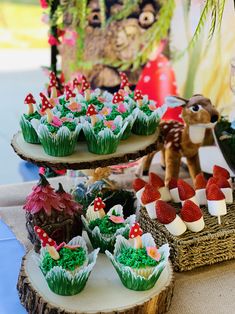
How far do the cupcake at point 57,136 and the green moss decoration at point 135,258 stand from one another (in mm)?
A: 277

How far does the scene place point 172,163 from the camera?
1.87 metres

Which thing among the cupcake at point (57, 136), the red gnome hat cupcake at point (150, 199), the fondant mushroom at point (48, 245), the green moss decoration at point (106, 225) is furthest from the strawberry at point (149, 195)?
the fondant mushroom at point (48, 245)

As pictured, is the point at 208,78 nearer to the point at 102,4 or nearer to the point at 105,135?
the point at 102,4

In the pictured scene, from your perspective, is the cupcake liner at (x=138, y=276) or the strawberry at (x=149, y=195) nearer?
the cupcake liner at (x=138, y=276)

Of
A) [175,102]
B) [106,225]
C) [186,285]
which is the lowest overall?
[186,285]

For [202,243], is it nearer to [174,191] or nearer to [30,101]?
[174,191]

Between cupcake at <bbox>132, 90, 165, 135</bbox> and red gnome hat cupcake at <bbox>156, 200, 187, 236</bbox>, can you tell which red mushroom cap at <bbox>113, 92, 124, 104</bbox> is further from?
red gnome hat cupcake at <bbox>156, 200, 187, 236</bbox>

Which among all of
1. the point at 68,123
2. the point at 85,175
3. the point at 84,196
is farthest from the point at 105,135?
the point at 85,175

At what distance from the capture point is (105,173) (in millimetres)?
1703

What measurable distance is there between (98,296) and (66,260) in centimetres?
10

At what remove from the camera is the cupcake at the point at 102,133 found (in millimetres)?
1363

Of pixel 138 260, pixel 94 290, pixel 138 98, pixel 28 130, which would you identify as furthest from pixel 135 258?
pixel 138 98

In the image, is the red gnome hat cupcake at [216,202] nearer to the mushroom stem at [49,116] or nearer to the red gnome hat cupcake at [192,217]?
the red gnome hat cupcake at [192,217]

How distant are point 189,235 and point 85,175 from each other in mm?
501
